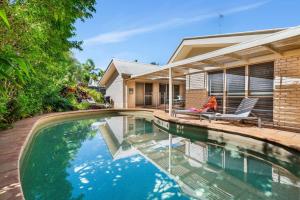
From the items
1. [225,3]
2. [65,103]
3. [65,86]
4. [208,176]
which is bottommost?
[208,176]

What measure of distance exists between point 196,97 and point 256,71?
425cm

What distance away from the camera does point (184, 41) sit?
12117 millimetres

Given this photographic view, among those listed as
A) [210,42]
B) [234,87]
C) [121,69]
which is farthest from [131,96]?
[234,87]

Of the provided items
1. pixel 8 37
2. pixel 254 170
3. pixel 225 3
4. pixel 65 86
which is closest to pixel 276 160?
pixel 254 170

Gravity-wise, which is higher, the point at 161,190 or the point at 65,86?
the point at 65,86

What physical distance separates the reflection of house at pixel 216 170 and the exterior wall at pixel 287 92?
8.51ft

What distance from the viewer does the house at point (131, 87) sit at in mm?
17922

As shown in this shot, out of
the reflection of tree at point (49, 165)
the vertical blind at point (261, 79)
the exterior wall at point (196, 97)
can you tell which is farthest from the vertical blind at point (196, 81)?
the reflection of tree at point (49, 165)

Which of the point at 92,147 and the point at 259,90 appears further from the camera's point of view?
the point at 259,90

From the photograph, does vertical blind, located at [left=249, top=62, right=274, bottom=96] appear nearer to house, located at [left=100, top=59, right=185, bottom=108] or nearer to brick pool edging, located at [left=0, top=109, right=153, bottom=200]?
brick pool edging, located at [left=0, top=109, right=153, bottom=200]

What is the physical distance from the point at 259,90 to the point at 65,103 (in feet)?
46.9

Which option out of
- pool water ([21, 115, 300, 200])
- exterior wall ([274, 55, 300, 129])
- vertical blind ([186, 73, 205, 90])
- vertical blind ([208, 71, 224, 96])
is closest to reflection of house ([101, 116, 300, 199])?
pool water ([21, 115, 300, 200])

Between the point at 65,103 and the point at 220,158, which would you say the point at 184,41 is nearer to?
the point at 220,158

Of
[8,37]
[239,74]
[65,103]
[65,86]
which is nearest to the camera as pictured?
[8,37]
